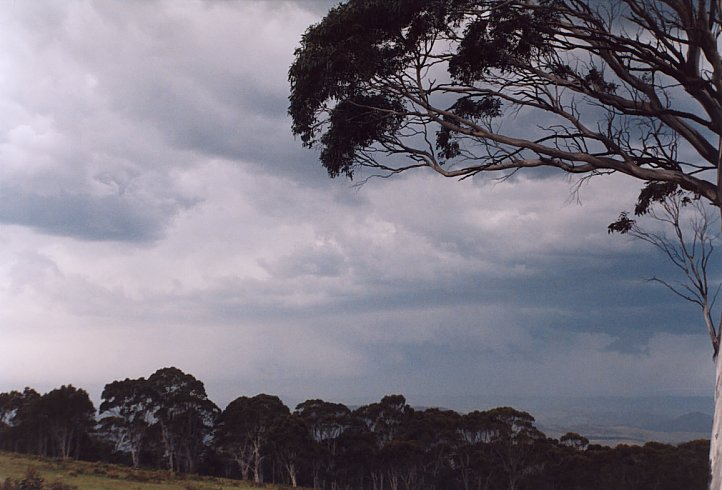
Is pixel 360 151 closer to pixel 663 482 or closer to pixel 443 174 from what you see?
pixel 443 174

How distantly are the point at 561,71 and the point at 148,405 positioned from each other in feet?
88.7

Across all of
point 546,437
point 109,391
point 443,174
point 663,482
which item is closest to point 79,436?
point 109,391

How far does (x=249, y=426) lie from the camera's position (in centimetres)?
3591

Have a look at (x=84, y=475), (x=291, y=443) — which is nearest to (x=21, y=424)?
(x=84, y=475)

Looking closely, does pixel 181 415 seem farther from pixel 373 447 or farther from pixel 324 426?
pixel 373 447

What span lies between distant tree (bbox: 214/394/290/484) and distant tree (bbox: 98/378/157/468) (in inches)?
206

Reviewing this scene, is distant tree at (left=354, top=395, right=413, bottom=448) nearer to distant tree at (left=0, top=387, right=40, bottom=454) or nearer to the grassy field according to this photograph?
the grassy field

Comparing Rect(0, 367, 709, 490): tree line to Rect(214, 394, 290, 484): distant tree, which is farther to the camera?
Rect(214, 394, 290, 484): distant tree

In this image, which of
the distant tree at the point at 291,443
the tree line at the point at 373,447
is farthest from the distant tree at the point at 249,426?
the distant tree at the point at 291,443

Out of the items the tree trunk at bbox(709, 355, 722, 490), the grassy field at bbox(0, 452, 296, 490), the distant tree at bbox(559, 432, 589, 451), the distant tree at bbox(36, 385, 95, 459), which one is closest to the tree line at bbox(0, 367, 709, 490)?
the distant tree at bbox(559, 432, 589, 451)

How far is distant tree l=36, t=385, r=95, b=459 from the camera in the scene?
18.6 m

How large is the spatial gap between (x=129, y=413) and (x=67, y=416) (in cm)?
914

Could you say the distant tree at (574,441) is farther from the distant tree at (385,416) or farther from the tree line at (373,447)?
the distant tree at (385,416)

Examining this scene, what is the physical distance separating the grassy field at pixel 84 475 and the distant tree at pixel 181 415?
1020 cm
